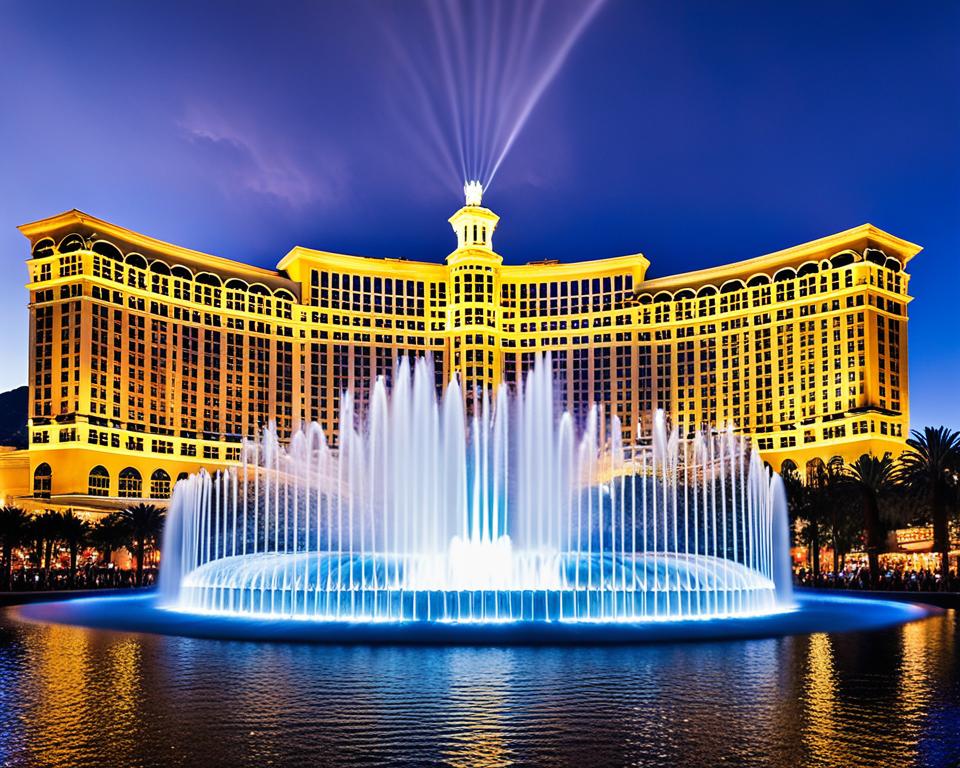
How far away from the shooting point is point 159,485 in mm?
113438

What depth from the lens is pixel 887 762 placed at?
11.4 metres

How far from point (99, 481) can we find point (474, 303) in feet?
171

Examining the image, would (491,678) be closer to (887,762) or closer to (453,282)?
(887,762)

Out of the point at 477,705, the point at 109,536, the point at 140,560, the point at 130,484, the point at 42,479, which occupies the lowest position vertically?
the point at 140,560

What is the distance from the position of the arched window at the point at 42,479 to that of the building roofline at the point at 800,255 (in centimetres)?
7736

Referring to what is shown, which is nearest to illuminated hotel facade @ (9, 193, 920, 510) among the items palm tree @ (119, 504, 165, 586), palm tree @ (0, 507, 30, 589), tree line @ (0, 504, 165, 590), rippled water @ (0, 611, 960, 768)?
tree line @ (0, 504, 165, 590)

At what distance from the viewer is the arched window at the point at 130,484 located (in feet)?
355

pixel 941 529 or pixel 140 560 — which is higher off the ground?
pixel 941 529

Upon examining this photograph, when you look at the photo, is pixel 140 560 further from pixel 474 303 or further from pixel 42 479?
pixel 474 303

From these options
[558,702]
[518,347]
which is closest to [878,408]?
[518,347]

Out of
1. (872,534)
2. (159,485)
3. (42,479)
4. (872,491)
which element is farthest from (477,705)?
(159,485)

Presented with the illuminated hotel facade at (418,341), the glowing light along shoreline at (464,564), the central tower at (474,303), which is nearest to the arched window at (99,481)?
the illuminated hotel facade at (418,341)

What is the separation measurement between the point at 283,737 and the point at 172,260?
11621 cm

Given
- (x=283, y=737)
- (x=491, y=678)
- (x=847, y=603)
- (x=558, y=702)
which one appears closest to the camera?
(x=283, y=737)
